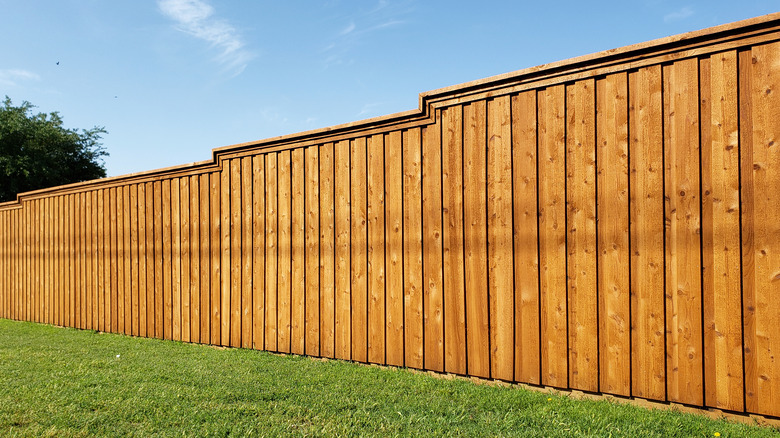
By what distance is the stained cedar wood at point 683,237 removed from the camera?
12.5 feet

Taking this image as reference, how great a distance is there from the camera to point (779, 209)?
357cm

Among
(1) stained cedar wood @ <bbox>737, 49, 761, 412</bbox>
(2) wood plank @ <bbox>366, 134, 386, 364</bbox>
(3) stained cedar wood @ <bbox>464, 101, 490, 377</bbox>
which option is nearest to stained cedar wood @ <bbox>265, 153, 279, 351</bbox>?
(2) wood plank @ <bbox>366, 134, 386, 364</bbox>

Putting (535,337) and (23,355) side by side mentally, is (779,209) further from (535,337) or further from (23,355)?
(23,355)

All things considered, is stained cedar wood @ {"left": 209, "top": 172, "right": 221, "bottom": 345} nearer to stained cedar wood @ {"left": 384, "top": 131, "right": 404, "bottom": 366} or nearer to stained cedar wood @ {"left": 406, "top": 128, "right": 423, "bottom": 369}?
stained cedar wood @ {"left": 384, "top": 131, "right": 404, "bottom": 366}

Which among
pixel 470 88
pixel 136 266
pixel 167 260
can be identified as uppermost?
pixel 470 88

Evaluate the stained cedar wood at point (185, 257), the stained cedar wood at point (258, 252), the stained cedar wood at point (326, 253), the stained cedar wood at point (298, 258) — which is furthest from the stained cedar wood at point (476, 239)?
the stained cedar wood at point (185, 257)

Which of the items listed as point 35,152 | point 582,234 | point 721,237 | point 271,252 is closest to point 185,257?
point 271,252

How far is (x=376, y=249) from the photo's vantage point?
5.53 metres

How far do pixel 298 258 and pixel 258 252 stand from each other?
69 centimetres

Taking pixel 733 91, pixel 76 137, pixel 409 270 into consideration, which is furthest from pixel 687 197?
pixel 76 137

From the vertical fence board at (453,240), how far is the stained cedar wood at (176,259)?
13.8ft

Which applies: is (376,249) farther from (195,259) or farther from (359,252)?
(195,259)

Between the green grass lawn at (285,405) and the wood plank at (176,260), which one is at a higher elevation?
the wood plank at (176,260)

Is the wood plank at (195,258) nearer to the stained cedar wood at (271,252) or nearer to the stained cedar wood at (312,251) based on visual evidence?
the stained cedar wood at (271,252)
